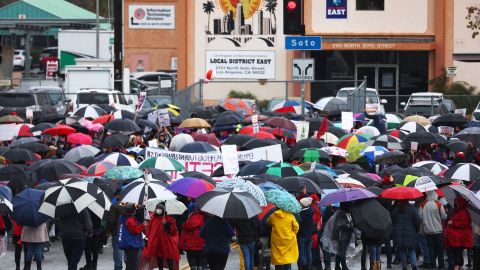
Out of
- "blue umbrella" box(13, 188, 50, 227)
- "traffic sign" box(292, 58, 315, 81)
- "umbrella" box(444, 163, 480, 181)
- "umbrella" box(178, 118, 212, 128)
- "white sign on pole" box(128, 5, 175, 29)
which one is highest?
"white sign on pole" box(128, 5, 175, 29)

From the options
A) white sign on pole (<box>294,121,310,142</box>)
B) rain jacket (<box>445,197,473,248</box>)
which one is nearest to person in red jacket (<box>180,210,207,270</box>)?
rain jacket (<box>445,197,473,248</box>)

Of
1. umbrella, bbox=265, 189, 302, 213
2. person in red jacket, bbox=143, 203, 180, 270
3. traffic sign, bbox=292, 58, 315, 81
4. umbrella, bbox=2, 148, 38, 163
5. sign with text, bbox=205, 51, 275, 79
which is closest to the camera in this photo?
umbrella, bbox=265, 189, 302, 213

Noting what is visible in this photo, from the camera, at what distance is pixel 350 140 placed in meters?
26.7

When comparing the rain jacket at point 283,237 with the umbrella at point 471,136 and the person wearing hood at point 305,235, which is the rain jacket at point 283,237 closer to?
the person wearing hood at point 305,235

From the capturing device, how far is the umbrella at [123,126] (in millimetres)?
29252

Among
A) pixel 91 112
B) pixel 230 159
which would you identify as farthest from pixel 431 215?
pixel 91 112

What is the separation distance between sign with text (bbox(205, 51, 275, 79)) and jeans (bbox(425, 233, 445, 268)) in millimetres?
30288

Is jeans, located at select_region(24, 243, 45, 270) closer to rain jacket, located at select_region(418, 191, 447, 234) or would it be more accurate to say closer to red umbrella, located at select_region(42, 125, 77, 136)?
rain jacket, located at select_region(418, 191, 447, 234)

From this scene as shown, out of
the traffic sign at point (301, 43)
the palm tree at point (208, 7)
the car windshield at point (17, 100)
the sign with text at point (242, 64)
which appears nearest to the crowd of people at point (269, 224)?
the traffic sign at point (301, 43)

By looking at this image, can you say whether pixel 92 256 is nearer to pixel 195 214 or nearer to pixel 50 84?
pixel 195 214

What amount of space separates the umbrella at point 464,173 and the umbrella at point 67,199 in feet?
21.6

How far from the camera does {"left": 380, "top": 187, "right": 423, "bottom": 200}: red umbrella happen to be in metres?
19.4

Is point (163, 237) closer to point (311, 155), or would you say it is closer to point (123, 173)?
point (123, 173)

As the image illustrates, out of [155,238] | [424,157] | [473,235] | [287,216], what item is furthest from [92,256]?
[424,157]
